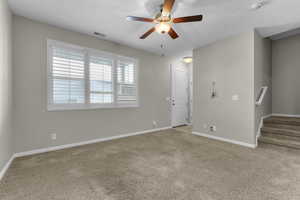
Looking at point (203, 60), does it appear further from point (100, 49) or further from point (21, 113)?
point (21, 113)

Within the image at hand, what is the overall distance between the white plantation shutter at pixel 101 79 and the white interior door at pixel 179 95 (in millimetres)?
2547

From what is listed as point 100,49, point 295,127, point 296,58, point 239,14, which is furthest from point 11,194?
point 296,58

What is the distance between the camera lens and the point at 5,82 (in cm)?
220

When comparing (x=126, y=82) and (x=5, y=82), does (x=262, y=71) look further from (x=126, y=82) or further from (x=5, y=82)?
(x=5, y=82)

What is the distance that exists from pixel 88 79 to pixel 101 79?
1.12ft

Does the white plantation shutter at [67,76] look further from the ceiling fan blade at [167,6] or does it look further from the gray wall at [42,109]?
the ceiling fan blade at [167,6]

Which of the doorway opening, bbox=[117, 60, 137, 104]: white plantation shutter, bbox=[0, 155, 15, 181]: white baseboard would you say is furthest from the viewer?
the doorway opening

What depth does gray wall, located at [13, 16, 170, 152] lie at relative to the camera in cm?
270

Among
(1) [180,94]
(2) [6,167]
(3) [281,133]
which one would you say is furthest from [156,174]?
(1) [180,94]

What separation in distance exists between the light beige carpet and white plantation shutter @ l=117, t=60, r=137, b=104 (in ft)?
5.15

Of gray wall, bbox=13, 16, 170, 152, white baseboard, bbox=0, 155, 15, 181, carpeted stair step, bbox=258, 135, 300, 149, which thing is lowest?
white baseboard, bbox=0, 155, 15, 181

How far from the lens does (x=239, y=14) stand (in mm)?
2607

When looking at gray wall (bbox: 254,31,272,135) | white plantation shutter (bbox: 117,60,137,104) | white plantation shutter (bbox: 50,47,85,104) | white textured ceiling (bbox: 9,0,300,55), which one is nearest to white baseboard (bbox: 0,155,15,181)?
white plantation shutter (bbox: 50,47,85,104)

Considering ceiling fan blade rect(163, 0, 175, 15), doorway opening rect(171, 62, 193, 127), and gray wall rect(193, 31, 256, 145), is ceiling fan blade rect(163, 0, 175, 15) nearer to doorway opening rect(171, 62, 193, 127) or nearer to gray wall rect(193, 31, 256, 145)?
gray wall rect(193, 31, 256, 145)
